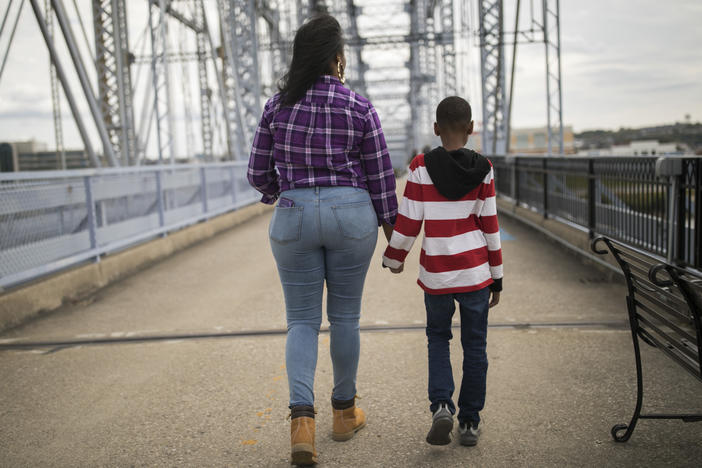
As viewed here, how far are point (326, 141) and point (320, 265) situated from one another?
523 millimetres

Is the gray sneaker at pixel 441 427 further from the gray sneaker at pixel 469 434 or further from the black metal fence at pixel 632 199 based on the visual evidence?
the black metal fence at pixel 632 199

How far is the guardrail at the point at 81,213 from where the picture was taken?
5.93 meters

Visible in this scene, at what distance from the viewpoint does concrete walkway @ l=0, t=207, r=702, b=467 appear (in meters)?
3.07

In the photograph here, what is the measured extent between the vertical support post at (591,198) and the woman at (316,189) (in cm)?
509

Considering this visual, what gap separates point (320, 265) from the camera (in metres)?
2.92

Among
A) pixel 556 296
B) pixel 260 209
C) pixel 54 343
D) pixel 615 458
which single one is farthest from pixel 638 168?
pixel 260 209

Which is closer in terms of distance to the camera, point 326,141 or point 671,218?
point 326,141

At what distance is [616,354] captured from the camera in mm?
4344

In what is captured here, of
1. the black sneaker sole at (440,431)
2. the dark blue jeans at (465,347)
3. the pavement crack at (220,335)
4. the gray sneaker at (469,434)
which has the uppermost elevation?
the dark blue jeans at (465,347)

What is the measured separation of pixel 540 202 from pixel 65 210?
691 cm

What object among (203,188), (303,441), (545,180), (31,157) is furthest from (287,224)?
(31,157)

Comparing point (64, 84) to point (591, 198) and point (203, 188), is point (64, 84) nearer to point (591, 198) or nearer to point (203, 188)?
point (203, 188)

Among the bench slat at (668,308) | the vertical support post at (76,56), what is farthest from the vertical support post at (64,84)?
the bench slat at (668,308)

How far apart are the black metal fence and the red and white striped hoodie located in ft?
8.11
